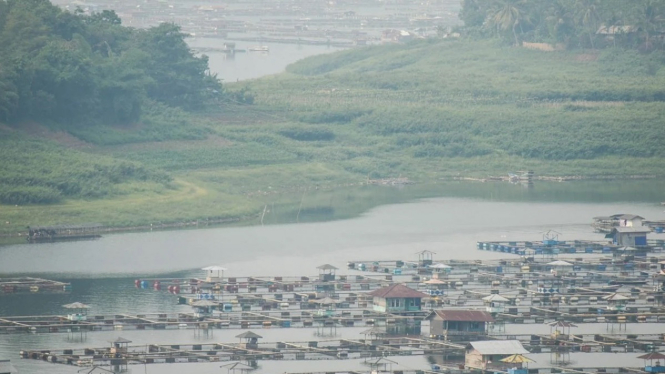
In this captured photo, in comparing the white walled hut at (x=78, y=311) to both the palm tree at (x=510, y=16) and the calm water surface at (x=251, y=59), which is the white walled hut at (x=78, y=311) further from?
the calm water surface at (x=251, y=59)

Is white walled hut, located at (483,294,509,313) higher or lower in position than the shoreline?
lower

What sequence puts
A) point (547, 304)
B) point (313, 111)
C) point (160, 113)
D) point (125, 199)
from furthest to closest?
point (313, 111) < point (160, 113) < point (125, 199) < point (547, 304)

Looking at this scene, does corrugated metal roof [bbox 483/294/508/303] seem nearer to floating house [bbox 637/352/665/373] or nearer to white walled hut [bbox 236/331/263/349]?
floating house [bbox 637/352/665/373]

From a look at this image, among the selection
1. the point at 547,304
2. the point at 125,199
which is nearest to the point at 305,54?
the point at 125,199

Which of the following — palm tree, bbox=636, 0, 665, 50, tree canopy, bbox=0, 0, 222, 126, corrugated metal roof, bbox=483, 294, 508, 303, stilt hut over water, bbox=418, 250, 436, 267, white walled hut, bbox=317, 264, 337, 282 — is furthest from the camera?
palm tree, bbox=636, 0, 665, 50

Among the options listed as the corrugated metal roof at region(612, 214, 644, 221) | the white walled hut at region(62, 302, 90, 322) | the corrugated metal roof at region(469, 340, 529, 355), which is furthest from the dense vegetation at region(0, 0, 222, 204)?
the corrugated metal roof at region(469, 340, 529, 355)

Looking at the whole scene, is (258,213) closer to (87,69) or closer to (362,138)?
(87,69)

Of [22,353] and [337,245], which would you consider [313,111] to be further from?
[22,353]
